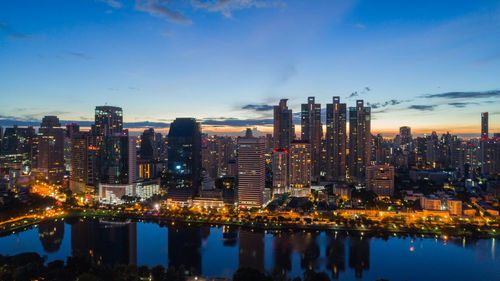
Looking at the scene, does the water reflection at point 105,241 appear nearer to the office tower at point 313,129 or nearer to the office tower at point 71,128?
the office tower at point 313,129

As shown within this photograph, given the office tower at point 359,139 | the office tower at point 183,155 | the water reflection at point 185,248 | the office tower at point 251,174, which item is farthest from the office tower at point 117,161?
the office tower at point 359,139

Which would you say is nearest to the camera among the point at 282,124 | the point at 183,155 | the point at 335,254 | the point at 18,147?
the point at 335,254

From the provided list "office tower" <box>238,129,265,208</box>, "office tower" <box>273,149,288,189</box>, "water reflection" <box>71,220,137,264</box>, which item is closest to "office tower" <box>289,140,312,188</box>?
"office tower" <box>273,149,288,189</box>

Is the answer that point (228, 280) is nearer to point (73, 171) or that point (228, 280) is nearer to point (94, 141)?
point (94, 141)

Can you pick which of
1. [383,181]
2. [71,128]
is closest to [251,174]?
[383,181]

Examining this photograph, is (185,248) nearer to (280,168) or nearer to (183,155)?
(183,155)

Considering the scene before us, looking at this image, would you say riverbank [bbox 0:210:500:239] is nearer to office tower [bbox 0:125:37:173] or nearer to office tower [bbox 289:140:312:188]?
office tower [bbox 289:140:312:188]
